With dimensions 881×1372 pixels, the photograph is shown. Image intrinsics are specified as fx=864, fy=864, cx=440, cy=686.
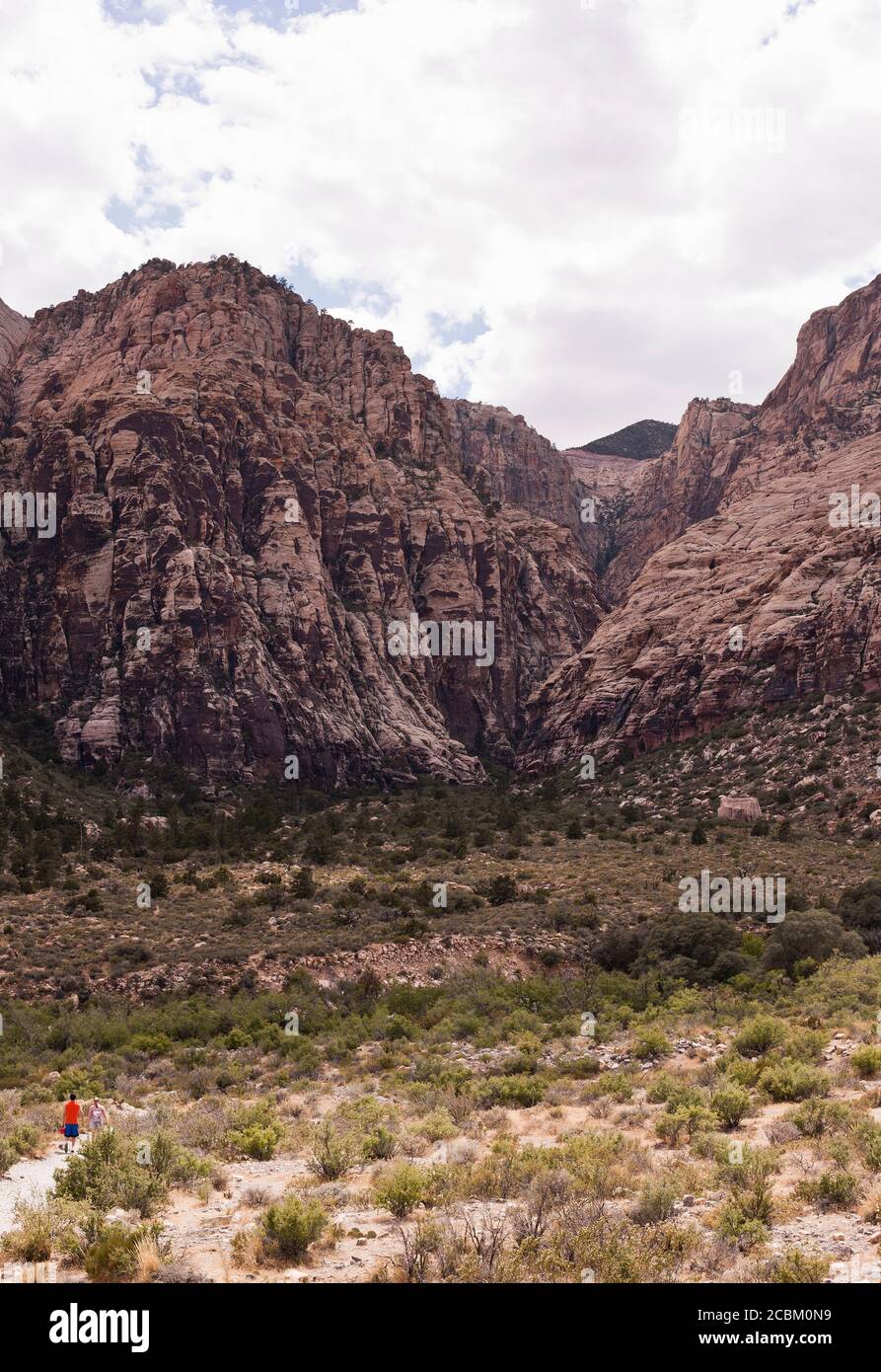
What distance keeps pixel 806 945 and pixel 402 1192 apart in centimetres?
2243

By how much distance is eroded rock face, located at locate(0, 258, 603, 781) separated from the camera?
8450 centimetres

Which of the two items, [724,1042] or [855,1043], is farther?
[724,1042]

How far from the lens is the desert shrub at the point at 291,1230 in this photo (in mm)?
10227

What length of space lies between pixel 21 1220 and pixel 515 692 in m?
114

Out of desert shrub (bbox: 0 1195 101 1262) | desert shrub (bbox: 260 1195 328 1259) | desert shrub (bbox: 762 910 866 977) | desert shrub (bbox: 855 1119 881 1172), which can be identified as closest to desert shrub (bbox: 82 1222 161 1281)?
desert shrub (bbox: 0 1195 101 1262)

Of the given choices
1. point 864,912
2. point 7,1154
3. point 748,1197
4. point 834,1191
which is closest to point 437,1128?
point 748,1197

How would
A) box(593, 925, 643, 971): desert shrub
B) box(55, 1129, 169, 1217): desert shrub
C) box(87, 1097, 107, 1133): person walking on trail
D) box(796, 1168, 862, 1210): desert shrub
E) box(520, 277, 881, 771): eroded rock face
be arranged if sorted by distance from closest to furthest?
1. box(796, 1168, 862, 1210): desert shrub
2. box(55, 1129, 169, 1217): desert shrub
3. box(87, 1097, 107, 1133): person walking on trail
4. box(593, 925, 643, 971): desert shrub
5. box(520, 277, 881, 771): eroded rock face

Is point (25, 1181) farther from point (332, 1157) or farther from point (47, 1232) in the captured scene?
point (332, 1157)

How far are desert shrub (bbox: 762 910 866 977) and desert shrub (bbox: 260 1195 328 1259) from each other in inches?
901

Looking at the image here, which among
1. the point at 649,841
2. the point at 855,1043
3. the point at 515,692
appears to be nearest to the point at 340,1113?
the point at 855,1043

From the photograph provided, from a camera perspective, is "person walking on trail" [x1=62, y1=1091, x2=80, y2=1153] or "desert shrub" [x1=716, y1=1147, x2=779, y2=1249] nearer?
"desert shrub" [x1=716, y1=1147, x2=779, y2=1249]

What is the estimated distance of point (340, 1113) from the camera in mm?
17906

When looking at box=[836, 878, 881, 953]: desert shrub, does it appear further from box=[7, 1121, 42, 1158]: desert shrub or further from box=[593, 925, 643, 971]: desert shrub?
box=[7, 1121, 42, 1158]: desert shrub
